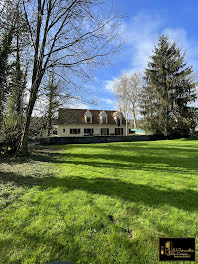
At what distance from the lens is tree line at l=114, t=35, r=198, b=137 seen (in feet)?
60.9

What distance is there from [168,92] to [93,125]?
529 inches

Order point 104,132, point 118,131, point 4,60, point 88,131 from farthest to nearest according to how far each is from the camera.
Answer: point 118,131 < point 104,132 < point 88,131 < point 4,60

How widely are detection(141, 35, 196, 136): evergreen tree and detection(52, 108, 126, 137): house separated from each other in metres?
7.02

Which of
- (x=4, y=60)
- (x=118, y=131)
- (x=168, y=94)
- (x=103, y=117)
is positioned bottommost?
(x=118, y=131)

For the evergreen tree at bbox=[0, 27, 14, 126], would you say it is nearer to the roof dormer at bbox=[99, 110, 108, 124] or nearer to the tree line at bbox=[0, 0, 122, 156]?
the tree line at bbox=[0, 0, 122, 156]

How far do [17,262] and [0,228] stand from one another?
2.66ft

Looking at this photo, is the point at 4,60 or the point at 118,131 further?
the point at 118,131

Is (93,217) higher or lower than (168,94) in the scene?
lower

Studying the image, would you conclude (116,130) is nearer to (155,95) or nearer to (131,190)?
(155,95)

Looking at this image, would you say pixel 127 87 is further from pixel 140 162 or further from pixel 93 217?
pixel 93 217

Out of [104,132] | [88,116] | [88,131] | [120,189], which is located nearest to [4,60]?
[120,189]

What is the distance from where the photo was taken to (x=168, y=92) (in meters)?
19.2

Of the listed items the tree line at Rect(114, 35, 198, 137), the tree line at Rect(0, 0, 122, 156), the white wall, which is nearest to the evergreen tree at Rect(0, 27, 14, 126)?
the tree line at Rect(0, 0, 122, 156)

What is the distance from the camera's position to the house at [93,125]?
74.3 ft
